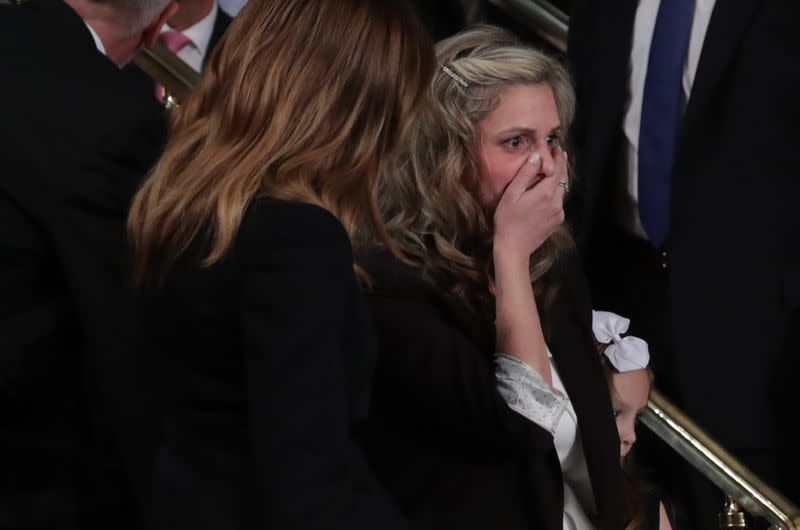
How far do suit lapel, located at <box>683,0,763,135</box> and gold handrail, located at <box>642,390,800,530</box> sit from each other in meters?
0.65

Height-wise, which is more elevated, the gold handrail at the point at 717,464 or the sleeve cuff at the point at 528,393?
the sleeve cuff at the point at 528,393

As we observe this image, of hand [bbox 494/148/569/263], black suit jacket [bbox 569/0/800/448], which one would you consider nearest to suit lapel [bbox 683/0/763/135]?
black suit jacket [bbox 569/0/800/448]

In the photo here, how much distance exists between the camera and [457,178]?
7.25ft

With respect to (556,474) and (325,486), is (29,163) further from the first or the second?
(556,474)

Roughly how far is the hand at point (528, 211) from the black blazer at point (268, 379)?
51cm

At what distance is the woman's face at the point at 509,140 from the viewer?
2.23 meters

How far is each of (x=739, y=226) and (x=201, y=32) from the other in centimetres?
151

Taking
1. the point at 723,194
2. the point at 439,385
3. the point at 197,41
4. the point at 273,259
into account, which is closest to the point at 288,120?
the point at 273,259

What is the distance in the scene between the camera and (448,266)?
2139 millimetres

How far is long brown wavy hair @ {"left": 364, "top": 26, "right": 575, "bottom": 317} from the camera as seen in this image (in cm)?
215

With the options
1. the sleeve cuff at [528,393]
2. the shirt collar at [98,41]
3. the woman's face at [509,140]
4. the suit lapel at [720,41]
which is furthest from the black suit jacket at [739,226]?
the shirt collar at [98,41]

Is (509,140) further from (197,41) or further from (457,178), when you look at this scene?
(197,41)

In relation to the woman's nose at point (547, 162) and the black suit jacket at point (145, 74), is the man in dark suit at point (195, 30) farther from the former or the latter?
the woman's nose at point (547, 162)

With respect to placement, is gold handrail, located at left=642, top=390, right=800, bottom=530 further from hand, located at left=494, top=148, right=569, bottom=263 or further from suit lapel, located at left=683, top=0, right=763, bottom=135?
suit lapel, located at left=683, top=0, right=763, bottom=135
